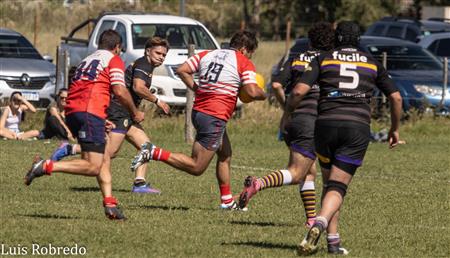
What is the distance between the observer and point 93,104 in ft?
36.8

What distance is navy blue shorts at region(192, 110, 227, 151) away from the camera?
12.0 metres

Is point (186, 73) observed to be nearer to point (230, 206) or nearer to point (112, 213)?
point (230, 206)

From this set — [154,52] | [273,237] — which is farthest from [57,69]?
[273,237]

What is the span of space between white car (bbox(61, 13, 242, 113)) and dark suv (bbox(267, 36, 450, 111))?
1.78 metres

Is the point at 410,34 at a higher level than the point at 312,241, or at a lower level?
lower

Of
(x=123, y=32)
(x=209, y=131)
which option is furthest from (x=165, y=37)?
A: (x=209, y=131)

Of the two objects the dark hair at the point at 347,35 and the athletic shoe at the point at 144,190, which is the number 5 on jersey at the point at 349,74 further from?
the athletic shoe at the point at 144,190

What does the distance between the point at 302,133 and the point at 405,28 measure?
21.4m

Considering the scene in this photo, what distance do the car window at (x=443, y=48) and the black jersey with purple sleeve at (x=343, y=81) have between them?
758 inches

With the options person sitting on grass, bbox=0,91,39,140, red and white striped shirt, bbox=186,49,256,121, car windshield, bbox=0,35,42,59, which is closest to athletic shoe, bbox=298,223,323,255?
red and white striped shirt, bbox=186,49,256,121

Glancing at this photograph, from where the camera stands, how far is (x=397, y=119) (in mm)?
9906

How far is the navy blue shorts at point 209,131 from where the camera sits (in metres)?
12.0

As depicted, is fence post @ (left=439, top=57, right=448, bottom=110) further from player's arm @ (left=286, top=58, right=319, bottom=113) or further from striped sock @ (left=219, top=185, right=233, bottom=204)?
player's arm @ (left=286, top=58, right=319, bottom=113)

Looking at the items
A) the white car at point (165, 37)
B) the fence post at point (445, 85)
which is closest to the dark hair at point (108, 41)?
the white car at point (165, 37)
